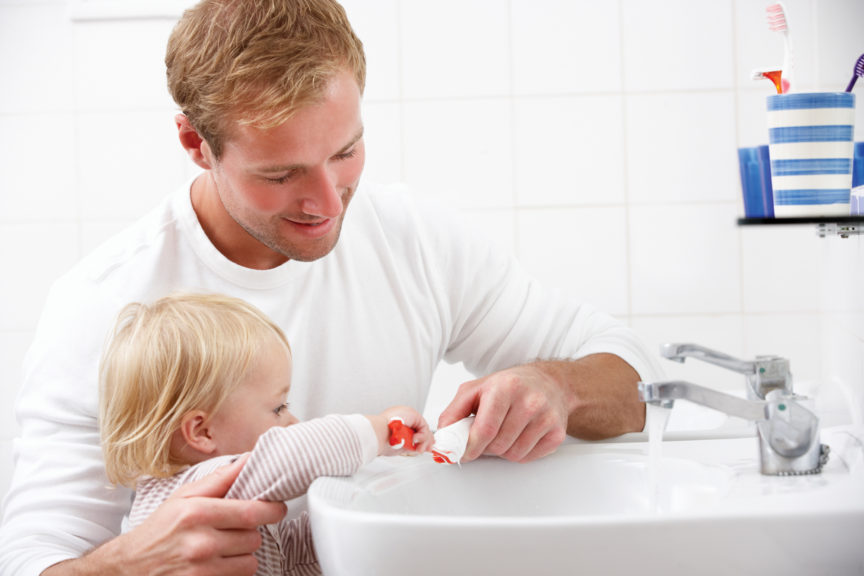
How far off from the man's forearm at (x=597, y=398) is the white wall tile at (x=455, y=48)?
2.38 feet

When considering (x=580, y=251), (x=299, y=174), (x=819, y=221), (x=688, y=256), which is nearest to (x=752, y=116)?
(x=688, y=256)

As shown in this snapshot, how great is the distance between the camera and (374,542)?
2.46 ft

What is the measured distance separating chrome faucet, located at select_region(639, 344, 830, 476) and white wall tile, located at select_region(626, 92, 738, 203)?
0.79 metres

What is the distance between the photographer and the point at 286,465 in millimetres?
927

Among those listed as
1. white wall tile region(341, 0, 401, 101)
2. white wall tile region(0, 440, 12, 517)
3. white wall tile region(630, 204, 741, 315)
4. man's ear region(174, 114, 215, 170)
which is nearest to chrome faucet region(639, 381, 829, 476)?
man's ear region(174, 114, 215, 170)

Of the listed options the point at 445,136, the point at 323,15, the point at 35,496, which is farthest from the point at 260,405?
the point at 445,136

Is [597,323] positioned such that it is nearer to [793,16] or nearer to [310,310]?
[310,310]

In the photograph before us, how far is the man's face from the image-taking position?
107 cm

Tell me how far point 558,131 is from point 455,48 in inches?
10.2

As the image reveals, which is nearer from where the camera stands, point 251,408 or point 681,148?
point 251,408

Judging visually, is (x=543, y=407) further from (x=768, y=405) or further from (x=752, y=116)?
(x=752, y=116)

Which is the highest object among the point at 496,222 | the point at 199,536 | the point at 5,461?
the point at 496,222

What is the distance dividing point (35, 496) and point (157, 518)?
228mm

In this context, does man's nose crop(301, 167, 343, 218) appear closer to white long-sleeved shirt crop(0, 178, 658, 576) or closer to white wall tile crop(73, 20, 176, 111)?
white long-sleeved shirt crop(0, 178, 658, 576)
